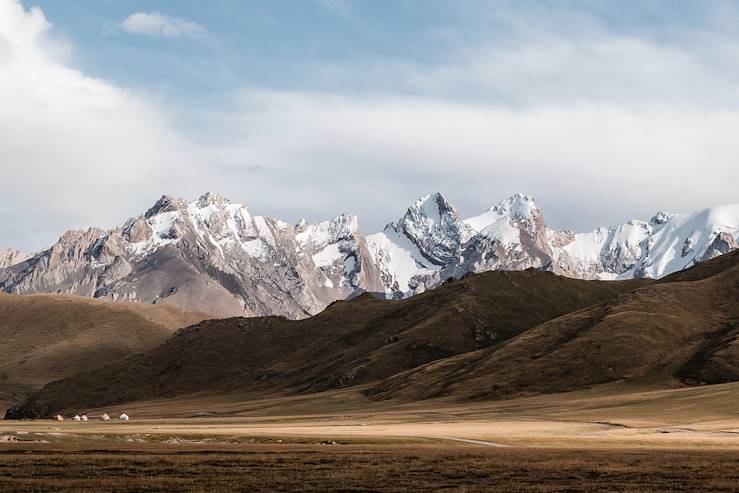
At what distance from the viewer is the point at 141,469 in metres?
68.6

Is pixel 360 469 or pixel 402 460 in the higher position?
pixel 360 469

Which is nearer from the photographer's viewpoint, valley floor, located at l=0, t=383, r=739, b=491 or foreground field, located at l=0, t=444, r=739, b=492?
foreground field, located at l=0, t=444, r=739, b=492

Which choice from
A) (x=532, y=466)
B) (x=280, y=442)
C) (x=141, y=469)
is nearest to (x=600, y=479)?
(x=532, y=466)

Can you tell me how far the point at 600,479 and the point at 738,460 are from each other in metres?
21.9

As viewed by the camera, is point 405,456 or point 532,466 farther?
point 405,456

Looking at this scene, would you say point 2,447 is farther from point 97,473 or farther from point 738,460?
point 738,460

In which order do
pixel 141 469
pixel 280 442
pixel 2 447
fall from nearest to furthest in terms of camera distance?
pixel 141 469
pixel 2 447
pixel 280 442

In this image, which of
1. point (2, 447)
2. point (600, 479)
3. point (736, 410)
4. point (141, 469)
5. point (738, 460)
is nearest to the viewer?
point (600, 479)

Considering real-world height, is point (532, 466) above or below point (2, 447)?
below

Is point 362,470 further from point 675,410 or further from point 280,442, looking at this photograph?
Result: point 675,410

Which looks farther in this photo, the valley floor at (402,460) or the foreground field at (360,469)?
the valley floor at (402,460)

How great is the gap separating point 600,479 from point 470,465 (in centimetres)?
1207

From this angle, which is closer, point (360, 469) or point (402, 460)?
point (360, 469)

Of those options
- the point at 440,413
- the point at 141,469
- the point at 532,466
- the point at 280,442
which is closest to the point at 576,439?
the point at 280,442
